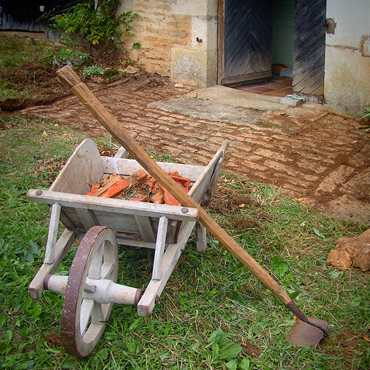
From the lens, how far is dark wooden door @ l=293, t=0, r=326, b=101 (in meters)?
7.00

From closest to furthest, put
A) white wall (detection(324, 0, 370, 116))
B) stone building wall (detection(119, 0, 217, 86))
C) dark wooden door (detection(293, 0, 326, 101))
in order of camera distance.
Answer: white wall (detection(324, 0, 370, 116)) < dark wooden door (detection(293, 0, 326, 101)) < stone building wall (detection(119, 0, 217, 86))

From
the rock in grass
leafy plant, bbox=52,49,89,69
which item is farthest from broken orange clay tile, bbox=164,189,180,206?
leafy plant, bbox=52,49,89,69

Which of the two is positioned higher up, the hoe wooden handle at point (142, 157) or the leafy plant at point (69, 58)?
the leafy plant at point (69, 58)

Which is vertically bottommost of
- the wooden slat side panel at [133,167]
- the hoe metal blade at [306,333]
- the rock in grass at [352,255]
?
the hoe metal blade at [306,333]

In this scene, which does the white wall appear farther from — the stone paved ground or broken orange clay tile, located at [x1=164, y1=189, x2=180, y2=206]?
broken orange clay tile, located at [x1=164, y1=189, x2=180, y2=206]

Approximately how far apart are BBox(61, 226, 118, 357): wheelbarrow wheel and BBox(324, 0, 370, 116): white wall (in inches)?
200

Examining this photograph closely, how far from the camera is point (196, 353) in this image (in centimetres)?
281

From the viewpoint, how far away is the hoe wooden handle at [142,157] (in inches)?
104

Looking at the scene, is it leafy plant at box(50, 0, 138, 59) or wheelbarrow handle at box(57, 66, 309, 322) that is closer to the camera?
wheelbarrow handle at box(57, 66, 309, 322)

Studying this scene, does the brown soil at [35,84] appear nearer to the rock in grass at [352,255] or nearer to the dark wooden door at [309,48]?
the dark wooden door at [309,48]

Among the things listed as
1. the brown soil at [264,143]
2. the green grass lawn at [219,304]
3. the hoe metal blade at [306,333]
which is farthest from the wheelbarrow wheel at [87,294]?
the brown soil at [264,143]

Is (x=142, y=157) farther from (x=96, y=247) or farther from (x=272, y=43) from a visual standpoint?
(x=272, y=43)

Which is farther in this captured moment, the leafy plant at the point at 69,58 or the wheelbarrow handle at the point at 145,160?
the leafy plant at the point at 69,58

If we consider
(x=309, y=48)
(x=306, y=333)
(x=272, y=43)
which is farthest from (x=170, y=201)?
(x=272, y=43)
